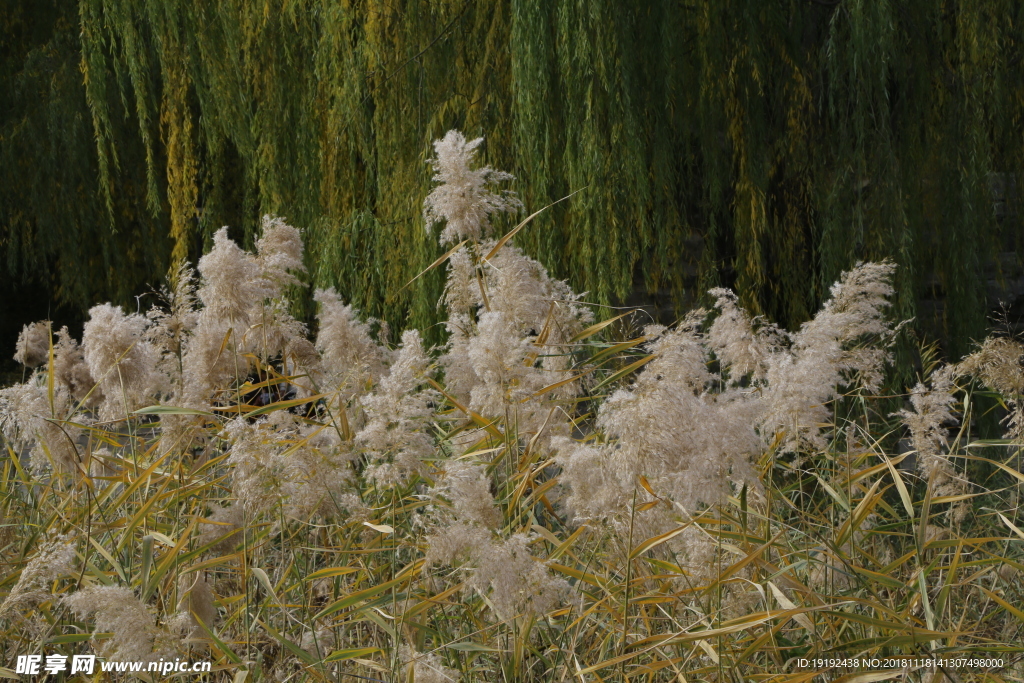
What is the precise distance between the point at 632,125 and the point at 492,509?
6.60ft

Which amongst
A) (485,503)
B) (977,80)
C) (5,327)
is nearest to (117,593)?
(485,503)

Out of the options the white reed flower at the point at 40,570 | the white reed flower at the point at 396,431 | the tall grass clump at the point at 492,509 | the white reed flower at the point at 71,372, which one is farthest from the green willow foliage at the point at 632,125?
the white reed flower at the point at 40,570

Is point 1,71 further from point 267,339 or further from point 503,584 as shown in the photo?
point 503,584

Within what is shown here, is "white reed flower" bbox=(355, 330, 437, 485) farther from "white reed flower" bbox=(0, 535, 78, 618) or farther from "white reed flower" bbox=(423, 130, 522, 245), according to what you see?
"white reed flower" bbox=(0, 535, 78, 618)

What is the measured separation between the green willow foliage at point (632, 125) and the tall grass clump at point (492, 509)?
1.11 meters

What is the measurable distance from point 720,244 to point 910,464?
1251 millimetres

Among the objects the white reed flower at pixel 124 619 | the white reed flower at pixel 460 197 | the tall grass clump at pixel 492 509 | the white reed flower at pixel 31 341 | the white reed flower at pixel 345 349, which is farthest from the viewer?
the white reed flower at pixel 31 341

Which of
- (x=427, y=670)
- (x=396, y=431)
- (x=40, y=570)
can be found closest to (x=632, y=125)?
(x=396, y=431)

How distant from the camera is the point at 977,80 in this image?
10.9 ft

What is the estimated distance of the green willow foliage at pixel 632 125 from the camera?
3.12m

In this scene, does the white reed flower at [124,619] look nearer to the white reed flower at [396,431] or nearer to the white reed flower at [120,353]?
the white reed flower at [396,431]

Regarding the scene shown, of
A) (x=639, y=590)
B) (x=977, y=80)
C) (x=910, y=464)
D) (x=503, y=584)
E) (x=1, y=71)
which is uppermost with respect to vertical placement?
(x=1, y=71)

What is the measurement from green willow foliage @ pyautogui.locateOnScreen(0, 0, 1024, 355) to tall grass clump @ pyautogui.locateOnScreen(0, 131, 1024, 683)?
3.65ft

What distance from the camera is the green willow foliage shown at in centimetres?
312
